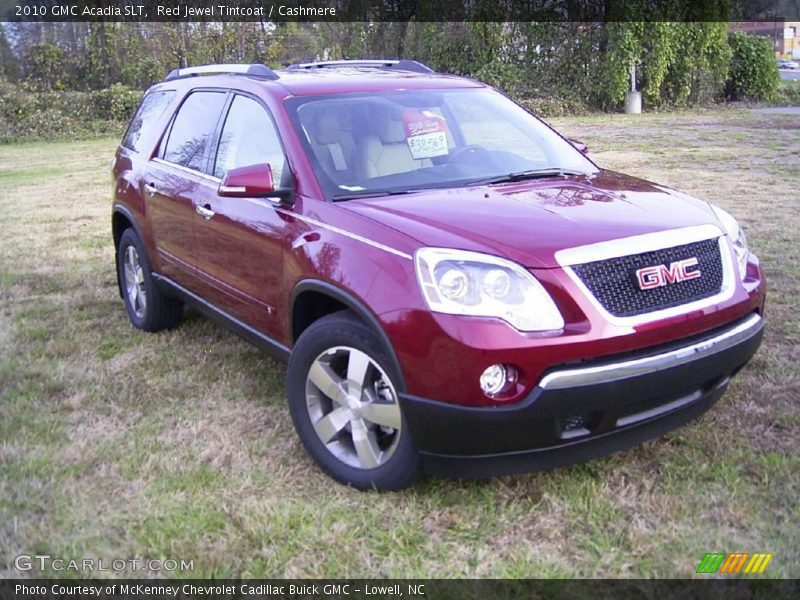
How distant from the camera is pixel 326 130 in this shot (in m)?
3.83

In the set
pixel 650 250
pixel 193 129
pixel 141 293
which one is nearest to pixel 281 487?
pixel 650 250

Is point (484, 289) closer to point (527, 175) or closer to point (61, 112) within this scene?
point (527, 175)

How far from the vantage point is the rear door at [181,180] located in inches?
176

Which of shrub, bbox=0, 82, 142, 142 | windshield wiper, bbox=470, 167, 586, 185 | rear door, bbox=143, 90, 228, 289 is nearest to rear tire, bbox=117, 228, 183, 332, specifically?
rear door, bbox=143, 90, 228, 289

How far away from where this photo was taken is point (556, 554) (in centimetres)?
286

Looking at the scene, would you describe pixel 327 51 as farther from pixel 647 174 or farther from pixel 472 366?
pixel 472 366

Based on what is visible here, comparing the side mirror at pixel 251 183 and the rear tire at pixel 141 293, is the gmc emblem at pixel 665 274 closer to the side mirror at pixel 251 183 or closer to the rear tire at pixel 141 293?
the side mirror at pixel 251 183

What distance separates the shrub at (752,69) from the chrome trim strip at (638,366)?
22.1 m

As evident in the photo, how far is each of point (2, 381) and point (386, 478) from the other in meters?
2.65

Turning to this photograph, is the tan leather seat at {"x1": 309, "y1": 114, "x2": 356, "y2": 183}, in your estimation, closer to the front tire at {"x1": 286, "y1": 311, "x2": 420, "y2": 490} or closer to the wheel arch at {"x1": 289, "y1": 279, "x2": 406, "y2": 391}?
the wheel arch at {"x1": 289, "y1": 279, "x2": 406, "y2": 391}

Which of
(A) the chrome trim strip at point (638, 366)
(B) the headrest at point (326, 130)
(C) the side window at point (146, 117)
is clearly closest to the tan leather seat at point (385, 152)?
(B) the headrest at point (326, 130)

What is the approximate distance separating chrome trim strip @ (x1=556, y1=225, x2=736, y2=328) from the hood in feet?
0.11

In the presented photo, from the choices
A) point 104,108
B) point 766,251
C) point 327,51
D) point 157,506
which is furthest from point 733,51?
point 157,506

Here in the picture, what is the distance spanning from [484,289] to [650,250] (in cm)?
67
